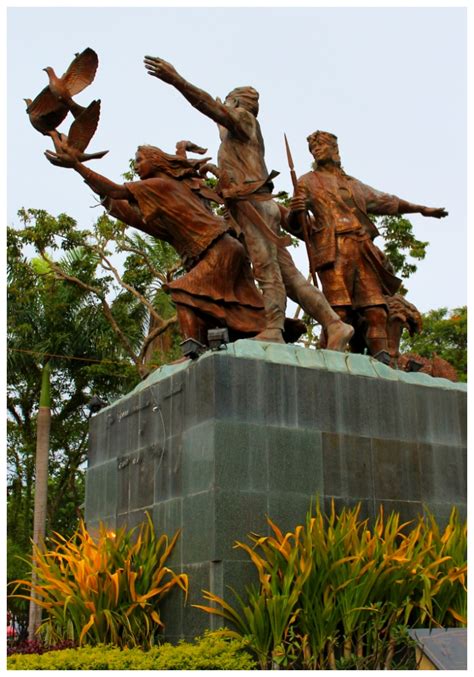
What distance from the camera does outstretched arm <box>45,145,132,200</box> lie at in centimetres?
863

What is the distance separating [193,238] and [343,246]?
5.28ft

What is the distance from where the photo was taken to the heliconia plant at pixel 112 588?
22.0ft

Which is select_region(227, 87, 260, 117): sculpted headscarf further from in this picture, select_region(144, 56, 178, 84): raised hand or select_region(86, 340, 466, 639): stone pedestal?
select_region(86, 340, 466, 639): stone pedestal

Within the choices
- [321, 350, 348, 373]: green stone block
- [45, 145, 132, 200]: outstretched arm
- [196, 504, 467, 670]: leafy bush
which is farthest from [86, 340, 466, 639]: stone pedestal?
[45, 145, 132, 200]: outstretched arm

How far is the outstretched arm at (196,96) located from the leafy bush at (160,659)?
4628mm

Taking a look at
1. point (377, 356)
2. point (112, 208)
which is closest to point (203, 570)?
point (377, 356)

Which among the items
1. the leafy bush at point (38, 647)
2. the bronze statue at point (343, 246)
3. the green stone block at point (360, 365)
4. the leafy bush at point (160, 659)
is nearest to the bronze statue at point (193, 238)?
the bronze statue at point (343, 246)

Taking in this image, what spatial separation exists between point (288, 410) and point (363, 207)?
3142 millimetres

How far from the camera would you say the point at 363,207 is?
31.1 feet

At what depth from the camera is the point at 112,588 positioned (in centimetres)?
669

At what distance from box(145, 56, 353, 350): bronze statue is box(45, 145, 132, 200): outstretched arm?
117 centimetres

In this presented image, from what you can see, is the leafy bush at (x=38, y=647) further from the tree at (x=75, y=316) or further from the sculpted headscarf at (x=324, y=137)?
the tree at (x=75, y=316)

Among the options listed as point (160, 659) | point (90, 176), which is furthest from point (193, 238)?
point (160, 659)

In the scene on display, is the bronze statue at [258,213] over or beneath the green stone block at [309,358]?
over
